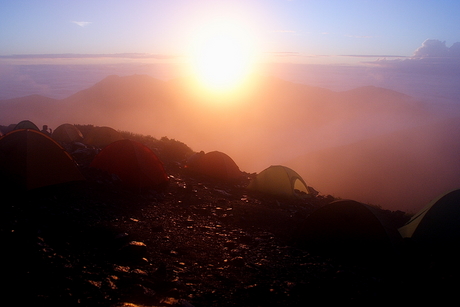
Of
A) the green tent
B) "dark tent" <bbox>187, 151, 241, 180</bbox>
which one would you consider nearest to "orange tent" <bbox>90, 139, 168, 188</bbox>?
"dark tent" <bbox>187, 151, 241, 180</bbox>

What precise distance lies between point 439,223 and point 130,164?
8963 millimetres

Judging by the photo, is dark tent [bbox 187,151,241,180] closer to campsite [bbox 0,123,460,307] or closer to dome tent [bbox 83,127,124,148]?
campsite [bbox 0,123,460,307]

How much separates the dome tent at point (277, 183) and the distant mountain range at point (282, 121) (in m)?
33.5

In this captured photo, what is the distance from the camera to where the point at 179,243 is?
7074 mm

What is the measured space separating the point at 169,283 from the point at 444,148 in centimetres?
7659

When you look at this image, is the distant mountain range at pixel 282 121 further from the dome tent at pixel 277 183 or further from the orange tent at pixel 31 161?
the orange tent at pixel 31 161

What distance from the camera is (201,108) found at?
146375 mm

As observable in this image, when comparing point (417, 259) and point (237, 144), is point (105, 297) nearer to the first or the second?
point (417, 259)

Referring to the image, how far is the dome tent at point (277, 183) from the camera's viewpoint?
1321cm

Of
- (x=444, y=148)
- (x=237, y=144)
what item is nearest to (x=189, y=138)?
(x=237, y=144)

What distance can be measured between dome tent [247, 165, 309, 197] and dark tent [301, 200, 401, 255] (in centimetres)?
588

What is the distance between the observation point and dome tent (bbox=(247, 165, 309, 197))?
13.2 meters

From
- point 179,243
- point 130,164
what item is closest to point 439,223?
point 179,243

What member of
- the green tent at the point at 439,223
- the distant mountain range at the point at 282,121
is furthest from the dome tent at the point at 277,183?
the distant mountain range at the point at 282,121
